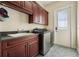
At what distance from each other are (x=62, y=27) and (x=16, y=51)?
3.21 metres

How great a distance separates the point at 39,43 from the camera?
109 inches

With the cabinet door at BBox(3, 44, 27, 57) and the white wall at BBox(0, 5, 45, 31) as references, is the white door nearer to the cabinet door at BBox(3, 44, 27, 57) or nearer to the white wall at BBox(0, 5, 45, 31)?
the white wall at BBox(0, 5, 45, 31)

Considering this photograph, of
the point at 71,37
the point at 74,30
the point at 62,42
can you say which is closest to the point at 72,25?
the point at 74,30

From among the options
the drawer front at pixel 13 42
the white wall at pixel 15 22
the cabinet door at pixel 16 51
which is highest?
the white wall at pixel 15 22

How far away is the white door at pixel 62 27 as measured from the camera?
4.12m

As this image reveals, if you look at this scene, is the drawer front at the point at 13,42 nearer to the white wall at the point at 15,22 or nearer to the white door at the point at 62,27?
the white wall at the point at 15,22

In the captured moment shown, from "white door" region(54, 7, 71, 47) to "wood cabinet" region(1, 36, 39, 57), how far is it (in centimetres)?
241

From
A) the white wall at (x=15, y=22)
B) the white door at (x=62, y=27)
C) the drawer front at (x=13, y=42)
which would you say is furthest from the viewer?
the white door at (x=62, y=27)

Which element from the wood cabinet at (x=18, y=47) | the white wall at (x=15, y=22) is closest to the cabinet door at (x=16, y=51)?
the wood cabinet at (x=18, y=47)

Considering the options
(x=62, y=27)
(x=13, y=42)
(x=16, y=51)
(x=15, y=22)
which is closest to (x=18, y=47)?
(x=16, y=51)

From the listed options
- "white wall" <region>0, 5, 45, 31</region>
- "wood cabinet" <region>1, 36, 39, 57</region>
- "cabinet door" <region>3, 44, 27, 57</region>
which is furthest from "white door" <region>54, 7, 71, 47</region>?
"cabinet door" <region>3, 44, 27, 57</region>

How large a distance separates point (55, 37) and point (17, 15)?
278cm

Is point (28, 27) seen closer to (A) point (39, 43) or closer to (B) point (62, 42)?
(A) point (39, 43)

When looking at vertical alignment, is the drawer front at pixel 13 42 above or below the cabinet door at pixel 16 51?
above
